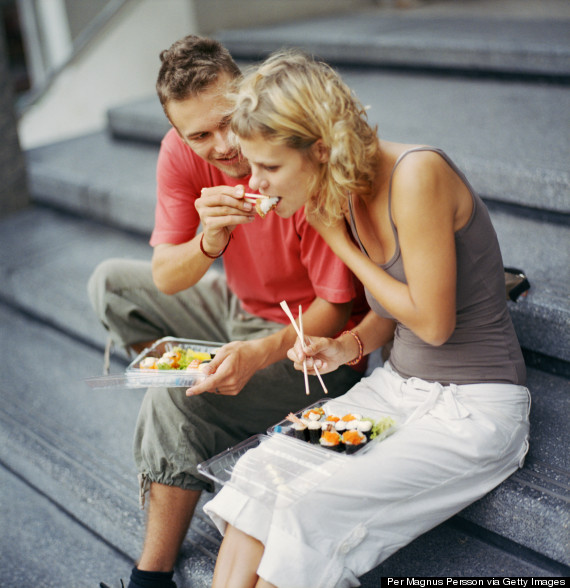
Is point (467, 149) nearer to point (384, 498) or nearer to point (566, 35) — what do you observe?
point (566, 35)

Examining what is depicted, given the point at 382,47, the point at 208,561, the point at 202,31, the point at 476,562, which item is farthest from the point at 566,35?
the point at 208,561

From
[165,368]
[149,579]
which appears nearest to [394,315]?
[165,368]

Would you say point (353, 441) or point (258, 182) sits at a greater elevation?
point (258, 182)

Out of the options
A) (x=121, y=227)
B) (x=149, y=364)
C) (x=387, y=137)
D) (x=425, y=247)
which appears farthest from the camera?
(x=121, y=227)

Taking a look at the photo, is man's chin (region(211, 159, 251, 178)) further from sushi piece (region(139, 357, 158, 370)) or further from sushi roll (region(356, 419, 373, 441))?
sushi roll (region(356, 419, 373, 441))

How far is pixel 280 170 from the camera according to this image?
1.59 m

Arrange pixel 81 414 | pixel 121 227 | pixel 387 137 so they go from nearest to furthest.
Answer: pixel 81 414
pixel 387 137
pixel 121 227

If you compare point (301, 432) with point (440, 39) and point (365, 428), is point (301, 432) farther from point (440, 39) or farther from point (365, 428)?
point (440, 39)

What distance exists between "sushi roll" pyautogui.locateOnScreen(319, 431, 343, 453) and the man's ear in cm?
63

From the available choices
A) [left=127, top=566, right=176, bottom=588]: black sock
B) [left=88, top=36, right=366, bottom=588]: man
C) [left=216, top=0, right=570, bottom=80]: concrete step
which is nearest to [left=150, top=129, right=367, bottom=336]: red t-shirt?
[left=88, top=36, right=366, bottom=588]: man

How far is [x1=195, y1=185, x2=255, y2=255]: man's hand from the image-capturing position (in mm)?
1739

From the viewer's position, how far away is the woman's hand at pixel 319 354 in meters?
1.74

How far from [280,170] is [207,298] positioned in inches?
34.0

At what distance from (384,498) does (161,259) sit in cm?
100
